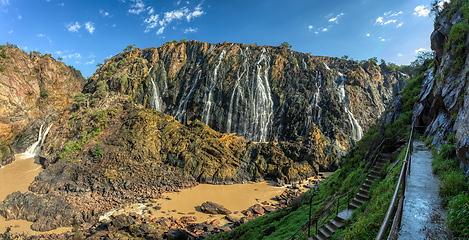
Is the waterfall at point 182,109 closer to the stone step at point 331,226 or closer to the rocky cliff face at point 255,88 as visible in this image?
the rocky cliff face at point 255,88

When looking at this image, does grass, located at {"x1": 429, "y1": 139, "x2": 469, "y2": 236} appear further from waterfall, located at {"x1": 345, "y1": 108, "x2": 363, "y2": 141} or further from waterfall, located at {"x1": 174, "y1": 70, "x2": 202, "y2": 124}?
waterfall, located at {"x1": 174, "y1": 70, "x2": 202, "y2": 124}

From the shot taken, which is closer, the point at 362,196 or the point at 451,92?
the point at 451,92

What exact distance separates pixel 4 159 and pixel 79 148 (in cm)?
1440

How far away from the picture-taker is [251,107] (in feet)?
164

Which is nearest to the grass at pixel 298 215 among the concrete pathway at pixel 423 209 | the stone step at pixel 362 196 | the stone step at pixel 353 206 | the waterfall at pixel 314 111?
the stone step at pixel 362 196

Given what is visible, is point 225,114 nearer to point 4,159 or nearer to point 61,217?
point 61,217

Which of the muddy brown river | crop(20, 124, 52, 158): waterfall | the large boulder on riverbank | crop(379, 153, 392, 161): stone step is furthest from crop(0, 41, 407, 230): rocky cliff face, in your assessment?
crop(379, 153, 392, 161): stone step

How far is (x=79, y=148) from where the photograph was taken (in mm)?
31750

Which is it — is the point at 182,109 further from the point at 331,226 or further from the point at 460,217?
the point at 460,217

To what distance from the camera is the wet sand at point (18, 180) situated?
729 inches

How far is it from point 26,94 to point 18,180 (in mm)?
27984

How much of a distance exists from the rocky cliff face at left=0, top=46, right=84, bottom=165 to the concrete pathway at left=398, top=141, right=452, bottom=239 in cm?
5172

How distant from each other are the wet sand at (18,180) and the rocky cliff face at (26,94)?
249 centimetres

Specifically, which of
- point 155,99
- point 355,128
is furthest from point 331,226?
point 155,99
